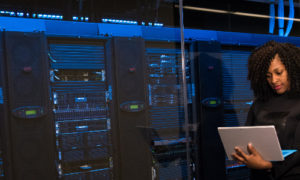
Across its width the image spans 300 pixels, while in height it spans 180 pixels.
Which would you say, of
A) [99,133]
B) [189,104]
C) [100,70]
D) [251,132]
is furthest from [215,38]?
[251,132]

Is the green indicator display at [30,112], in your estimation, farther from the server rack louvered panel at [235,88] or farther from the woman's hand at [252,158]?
the server rack louvered panel at [235,88]

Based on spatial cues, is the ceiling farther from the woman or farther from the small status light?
the woman

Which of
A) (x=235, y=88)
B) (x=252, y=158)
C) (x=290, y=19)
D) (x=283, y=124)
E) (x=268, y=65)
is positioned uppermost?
(x=290, y=19)

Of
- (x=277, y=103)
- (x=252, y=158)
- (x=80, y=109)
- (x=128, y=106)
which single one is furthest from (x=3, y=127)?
(x=277, y=103)

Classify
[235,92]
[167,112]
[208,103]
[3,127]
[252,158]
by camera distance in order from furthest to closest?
[235,92], [208,103], [167,112], [3,127], [252,158]

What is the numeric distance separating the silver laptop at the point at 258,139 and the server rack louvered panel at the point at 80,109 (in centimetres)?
122

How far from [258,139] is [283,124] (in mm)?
213

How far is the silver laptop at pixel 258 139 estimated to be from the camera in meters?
1.03

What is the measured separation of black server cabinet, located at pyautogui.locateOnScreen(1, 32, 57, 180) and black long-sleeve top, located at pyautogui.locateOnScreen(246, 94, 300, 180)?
140 cm

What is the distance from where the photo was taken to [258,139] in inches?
41.8

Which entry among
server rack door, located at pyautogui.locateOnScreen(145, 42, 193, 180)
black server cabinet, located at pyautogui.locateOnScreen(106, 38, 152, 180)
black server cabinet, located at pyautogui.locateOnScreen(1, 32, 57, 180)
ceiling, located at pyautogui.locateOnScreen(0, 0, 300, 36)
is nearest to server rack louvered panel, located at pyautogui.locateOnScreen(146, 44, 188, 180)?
server rack door, located at pyautogui.locateOnScreen(145, 42, 193, 180)

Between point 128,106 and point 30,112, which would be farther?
point 128,106

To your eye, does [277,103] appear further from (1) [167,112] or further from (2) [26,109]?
(2) [26,109]

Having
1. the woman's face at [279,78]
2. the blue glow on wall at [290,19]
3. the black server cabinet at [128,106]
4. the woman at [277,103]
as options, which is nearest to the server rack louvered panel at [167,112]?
the black server cabinet at [128,106]
